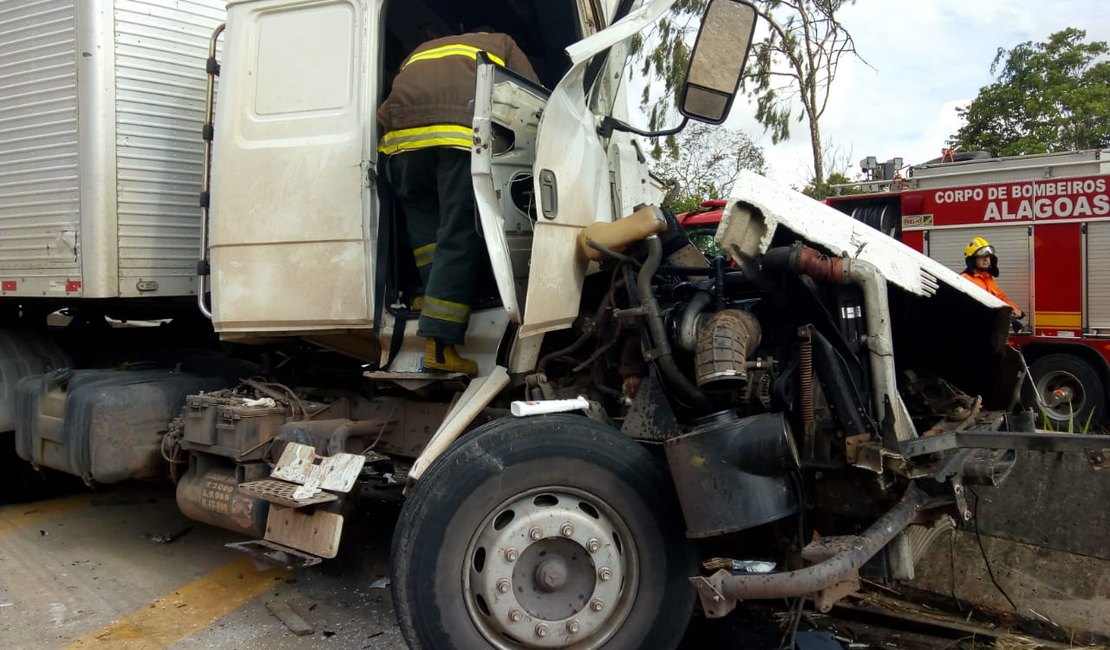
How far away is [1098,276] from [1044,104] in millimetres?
16401

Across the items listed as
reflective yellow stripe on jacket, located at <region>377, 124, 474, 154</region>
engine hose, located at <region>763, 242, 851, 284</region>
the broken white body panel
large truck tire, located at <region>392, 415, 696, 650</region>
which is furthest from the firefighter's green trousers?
engine hose, located at <region>763, 242, 851, 284</region>

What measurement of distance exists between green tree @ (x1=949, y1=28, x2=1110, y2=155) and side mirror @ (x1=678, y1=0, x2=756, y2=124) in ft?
67.2

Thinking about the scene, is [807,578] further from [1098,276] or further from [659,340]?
[1098,276]

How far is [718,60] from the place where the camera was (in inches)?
117

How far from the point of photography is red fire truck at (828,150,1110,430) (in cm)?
838

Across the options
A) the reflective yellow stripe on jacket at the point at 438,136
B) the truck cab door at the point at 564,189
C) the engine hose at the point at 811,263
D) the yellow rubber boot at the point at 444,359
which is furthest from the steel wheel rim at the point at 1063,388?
the reflective yellow stripe on jacket at the point at 438,136

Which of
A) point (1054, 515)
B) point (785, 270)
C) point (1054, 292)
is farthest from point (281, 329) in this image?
point (1054, 292)

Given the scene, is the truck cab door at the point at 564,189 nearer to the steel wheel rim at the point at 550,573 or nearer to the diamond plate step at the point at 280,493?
the steel wheel rim at the point at 550,573

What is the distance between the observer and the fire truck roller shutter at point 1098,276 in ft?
Result: 27.4

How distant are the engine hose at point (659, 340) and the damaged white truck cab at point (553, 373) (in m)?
0.01

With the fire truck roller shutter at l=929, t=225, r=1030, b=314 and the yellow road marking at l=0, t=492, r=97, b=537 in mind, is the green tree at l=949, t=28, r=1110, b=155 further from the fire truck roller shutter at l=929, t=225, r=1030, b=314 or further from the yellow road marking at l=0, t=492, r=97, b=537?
the yellow road marking at l=0, t=492, r=97, b=537

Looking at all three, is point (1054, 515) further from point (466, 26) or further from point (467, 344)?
point (466, 26)

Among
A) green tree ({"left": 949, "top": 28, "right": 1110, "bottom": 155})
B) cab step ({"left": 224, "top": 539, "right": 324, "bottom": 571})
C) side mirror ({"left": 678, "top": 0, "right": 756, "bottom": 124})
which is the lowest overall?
cab step ({"left": 224, "top": 539, "right": 324, "bottom": 571})

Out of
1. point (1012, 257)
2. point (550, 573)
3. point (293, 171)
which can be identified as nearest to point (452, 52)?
point (293, 171)
